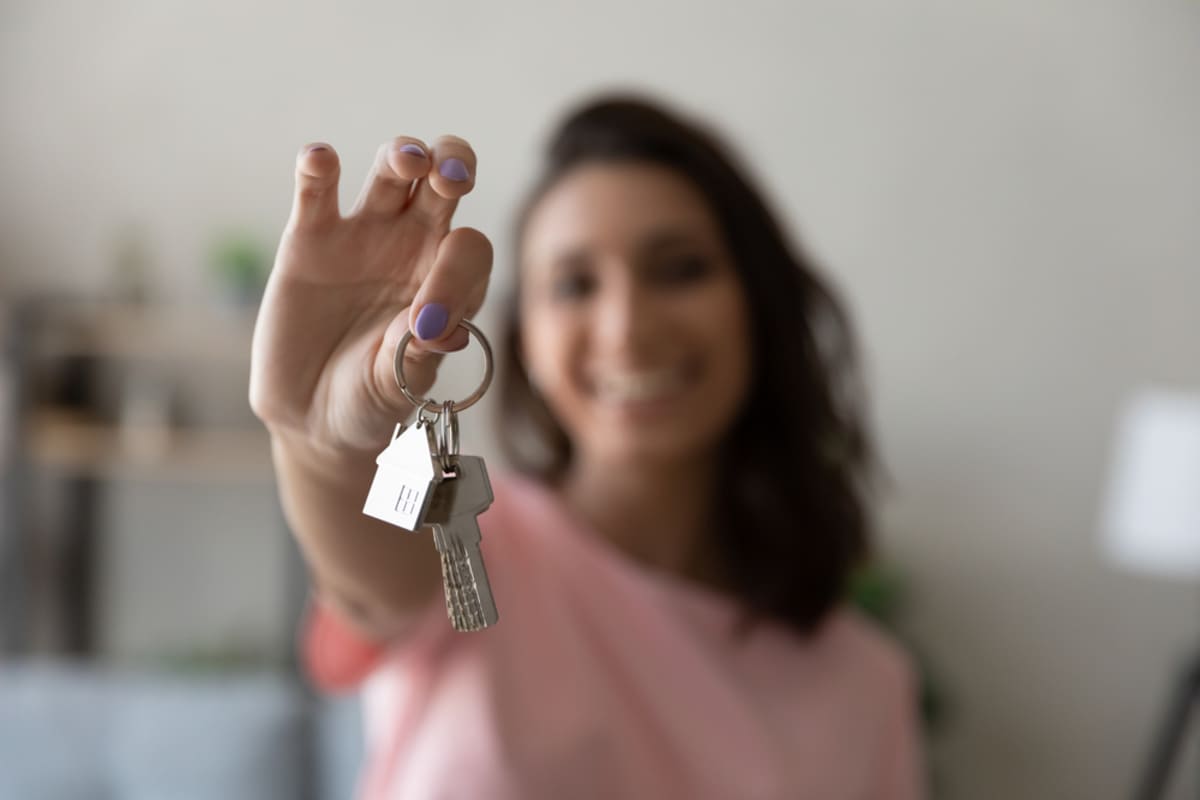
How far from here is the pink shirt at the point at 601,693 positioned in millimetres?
715

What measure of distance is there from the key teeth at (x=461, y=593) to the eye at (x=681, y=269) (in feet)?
1.90

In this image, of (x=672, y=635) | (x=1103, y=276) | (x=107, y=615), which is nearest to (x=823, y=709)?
(x=672, y=635)

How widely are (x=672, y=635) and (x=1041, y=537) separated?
1353 mm

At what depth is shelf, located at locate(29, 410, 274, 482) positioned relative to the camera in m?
2.02

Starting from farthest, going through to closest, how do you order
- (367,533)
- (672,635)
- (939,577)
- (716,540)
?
(939,577)
(716,540)
(672,635)
(367,533)

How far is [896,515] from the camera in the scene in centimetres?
199

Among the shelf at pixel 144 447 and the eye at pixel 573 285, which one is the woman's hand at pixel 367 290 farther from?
the shelf at pixel 144 447

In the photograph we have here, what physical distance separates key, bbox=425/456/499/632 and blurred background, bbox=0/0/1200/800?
151cm

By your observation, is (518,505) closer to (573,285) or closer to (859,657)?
(573,285)

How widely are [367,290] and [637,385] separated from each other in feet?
1.66

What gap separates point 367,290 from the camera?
1.04ft

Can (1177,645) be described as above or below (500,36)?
below

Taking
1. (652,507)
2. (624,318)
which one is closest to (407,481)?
(624,318)

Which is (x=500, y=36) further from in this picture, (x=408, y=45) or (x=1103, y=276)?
(x=1103, y=276)
